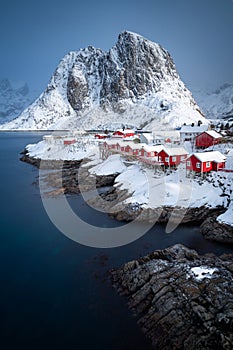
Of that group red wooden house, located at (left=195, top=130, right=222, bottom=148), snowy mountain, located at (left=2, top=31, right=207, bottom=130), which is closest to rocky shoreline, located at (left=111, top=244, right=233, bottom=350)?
red wooden house, located at (left=195, top=130, right=222, bottom=148)

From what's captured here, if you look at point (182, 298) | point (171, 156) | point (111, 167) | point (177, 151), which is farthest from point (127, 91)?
point (182, 298)

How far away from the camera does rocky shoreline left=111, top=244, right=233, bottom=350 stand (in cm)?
1037

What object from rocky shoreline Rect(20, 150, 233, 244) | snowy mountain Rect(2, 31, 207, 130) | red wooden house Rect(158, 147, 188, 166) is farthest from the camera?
snowy mountain Rect(2, 31, 207, 130)

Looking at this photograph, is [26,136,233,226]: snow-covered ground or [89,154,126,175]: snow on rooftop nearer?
[26,136,233,226]: snow-covered ground

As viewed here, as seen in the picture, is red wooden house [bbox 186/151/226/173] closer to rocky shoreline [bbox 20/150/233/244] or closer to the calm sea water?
rocky shoreline [bbox 20/150/233/244]

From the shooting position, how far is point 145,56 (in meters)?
166

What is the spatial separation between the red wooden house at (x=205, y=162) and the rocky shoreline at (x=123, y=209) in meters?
6.80

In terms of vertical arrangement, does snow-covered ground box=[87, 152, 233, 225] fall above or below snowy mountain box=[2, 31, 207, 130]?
below

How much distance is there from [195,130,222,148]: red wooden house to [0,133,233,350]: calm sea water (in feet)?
83.5

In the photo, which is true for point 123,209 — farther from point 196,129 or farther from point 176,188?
point 196,129

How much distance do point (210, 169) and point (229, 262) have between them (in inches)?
648

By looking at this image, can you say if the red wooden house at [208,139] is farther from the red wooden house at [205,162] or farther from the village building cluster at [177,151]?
the red wooden house at [205,162]

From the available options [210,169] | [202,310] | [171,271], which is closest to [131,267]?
[171,271]

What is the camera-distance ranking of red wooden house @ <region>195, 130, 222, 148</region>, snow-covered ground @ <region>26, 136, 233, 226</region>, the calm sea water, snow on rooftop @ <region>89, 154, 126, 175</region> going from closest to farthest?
1. the calm sea water
2. snow-covered ground @ <region>26, 136, 233, 226</region>
3. snow on rooftop @ <region>89, 154, 126, 175</region>
4. red wooden house @ <region>195, 130, 222, 148</region>
